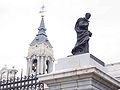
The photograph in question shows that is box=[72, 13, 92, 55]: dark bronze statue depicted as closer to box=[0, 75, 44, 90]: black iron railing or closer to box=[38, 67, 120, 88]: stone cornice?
box=[38, 67, 120, 88]: stone cornice

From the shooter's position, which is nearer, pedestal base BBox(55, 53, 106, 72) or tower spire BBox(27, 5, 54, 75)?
pedestal base BBox(55, 53, 106, 72)

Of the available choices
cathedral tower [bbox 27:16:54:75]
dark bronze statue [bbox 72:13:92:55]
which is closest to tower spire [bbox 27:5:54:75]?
cathedral tower [bbox 27:16:54:75]

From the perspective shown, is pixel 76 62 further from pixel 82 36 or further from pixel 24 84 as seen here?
pixel 24 84

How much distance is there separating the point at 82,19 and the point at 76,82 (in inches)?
76.1

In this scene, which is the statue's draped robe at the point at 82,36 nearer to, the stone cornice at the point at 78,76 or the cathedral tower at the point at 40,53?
the stone cornice at the point at 78,76

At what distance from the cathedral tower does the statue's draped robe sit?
45.7 metres

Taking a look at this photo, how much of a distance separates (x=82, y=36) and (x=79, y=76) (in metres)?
1.33

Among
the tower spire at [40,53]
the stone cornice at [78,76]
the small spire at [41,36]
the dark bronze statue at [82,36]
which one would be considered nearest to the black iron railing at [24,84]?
the stone cornice at [78,76]

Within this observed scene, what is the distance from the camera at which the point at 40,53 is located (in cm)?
5744

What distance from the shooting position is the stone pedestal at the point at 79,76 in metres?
8.25

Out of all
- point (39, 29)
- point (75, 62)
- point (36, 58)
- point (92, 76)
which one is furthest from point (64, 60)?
point (39, 29)

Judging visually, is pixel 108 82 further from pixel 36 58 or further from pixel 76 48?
pixel 36 58

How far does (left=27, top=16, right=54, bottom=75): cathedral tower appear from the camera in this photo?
56.5 metres

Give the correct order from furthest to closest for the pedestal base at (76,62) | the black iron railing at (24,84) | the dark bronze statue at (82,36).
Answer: the black iron railing at (24,84)
the dark bronze statue at (82,36)
the pedestal base at (76,62)
